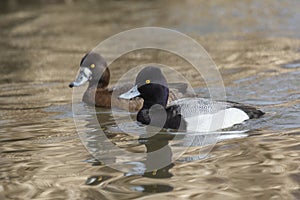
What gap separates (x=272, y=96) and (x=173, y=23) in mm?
7469

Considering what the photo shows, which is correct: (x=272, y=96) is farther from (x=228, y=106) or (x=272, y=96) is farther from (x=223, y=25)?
(x=223, y=25)

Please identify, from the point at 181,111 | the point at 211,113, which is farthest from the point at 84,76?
the point at 211,113

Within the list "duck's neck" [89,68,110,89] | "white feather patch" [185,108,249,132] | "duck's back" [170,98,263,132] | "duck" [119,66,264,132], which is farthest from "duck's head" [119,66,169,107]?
"duck's neck" [89,68,110,89]

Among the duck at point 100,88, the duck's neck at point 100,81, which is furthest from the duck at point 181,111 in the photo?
the duck's neck at point 100,81

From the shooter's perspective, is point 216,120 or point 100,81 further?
point 100,81

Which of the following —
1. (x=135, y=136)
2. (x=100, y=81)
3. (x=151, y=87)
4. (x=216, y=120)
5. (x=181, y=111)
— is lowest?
(x=135, y=136)

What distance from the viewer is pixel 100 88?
8.71 m

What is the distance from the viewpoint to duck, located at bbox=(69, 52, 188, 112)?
8078 mm

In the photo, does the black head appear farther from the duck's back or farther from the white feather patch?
the white feather patch

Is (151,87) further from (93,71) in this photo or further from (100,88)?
(93,71)

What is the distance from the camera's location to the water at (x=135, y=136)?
516 cm

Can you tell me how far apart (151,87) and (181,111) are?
0.44 m

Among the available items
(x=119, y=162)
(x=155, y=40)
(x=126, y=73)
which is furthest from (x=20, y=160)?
(x=155, y=40)

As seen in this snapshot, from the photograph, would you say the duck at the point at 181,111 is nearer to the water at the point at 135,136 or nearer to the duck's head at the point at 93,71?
the water at the point at 135,136
